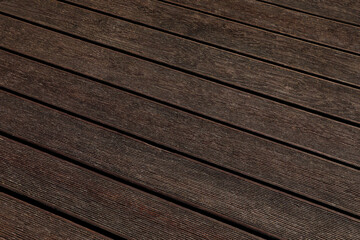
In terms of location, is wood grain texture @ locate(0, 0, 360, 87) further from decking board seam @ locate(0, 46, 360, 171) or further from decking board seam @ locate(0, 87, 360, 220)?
decking board seam @ locate(0, 87, 360, 220)

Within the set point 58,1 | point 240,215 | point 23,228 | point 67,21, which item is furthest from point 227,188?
point 58,1

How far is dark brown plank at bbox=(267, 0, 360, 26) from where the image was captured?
1500 mm

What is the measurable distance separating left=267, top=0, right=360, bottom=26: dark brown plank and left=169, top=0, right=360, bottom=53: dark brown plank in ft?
0.12

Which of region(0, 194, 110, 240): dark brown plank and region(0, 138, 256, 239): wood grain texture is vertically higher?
region(0, 138, 256, 239): wood grain texture

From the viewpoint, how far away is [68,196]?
Result: 37.8 inches

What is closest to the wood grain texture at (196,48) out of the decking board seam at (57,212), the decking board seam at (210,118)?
the decking board seam at (210,118)

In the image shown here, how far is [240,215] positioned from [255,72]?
0.52 meters

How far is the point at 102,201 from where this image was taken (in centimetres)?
96

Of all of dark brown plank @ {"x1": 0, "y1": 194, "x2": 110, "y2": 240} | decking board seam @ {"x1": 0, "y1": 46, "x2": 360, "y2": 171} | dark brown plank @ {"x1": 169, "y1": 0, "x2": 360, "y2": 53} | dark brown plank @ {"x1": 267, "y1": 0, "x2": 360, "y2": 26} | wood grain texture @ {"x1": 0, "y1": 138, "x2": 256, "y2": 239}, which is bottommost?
dark brown plank @ {"x1": 0, "y1": 194, "x2": 110, "y2": 240}

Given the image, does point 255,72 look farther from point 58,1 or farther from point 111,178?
point 58,1

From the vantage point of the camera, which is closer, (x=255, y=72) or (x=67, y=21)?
(x=255, y=72)

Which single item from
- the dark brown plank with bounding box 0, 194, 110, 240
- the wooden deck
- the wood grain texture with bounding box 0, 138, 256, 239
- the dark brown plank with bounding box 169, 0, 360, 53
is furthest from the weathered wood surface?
the dark brown plank with bounding box 169, 0, 360, 53

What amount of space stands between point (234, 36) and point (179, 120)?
0.45 metres

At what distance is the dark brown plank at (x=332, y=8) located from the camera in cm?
150
